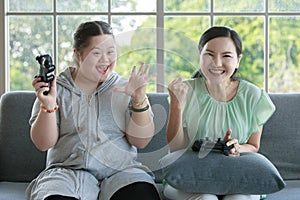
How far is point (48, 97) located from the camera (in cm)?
202

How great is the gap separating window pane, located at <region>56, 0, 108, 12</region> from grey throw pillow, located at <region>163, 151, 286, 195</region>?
4.15 feet

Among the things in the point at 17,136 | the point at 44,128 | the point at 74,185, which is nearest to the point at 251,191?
the point at 74,185

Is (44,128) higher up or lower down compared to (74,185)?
higher up

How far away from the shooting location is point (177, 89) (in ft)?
7.07

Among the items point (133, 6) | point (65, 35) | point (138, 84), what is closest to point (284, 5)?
point (133, 6)

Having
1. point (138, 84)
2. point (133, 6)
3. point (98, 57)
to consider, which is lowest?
point (138, 84)

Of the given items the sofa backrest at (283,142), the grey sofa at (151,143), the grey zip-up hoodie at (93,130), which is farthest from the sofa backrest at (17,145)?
the sofa backrest at (283,142)

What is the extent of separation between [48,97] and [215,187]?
0.68 m

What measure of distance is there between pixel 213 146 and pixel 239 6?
3.76 ft

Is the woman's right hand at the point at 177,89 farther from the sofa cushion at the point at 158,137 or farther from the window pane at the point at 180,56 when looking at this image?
the sofa cushion at the point at 158,137

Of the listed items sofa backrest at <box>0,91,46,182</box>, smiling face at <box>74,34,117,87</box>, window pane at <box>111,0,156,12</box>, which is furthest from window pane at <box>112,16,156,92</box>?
window pane at <box>111,0,156,12</box>

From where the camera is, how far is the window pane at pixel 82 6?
299 cm

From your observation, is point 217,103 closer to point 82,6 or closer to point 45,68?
point 45,68

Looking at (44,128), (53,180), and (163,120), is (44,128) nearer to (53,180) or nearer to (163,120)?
(53,180)
